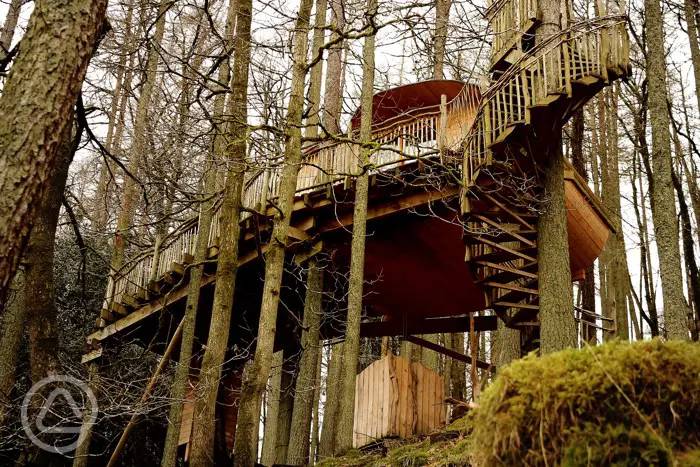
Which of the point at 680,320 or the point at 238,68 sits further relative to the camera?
the point at 238,68

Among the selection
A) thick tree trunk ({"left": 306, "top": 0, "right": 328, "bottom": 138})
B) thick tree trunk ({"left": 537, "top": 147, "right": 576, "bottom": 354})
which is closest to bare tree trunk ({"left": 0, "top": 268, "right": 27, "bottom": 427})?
thick tree trunk ({"left": 306, "top": 0, "right": 328, "bottom": 138})

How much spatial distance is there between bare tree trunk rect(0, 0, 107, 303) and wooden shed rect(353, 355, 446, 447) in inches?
327

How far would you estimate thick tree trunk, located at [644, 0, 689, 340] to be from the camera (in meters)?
7.23

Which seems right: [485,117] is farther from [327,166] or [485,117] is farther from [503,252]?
[327,166]

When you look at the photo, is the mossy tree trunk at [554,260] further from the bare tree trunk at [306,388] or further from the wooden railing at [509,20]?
the bare tree trunk at [306,388]

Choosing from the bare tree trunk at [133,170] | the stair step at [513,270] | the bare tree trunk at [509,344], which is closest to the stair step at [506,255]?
the stair step at [513,270]

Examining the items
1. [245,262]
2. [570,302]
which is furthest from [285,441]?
[570,302]

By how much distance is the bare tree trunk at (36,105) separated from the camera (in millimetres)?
3303

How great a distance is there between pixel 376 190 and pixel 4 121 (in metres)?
8.14

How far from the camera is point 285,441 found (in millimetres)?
13227

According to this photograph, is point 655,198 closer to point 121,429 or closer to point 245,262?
point 245,262

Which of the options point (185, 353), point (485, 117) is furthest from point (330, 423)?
point (485, 117)

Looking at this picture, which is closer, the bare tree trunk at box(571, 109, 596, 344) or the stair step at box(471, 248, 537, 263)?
the stair step at box(471, 248, 537, 263)

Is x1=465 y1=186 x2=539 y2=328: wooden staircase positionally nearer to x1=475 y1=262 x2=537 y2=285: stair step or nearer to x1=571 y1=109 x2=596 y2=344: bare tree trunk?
x1=475 y1=262 x2=537 y2=285: stair step
